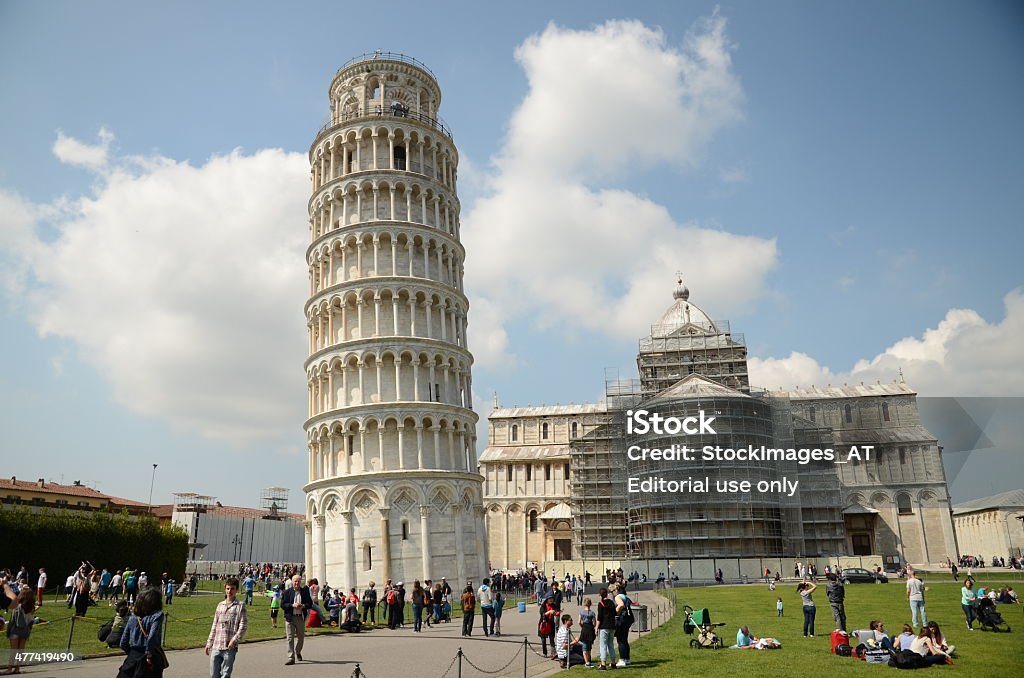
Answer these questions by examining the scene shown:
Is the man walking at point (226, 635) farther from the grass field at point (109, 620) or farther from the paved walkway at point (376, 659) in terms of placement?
the grass field at point (109, 620)

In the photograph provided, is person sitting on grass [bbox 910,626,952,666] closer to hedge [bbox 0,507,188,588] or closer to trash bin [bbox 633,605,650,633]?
trash bin [bbox 633,605,650,633]

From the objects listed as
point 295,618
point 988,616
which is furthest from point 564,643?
point 988,616

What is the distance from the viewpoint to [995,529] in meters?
74.3

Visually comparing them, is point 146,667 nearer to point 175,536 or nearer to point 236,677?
point 236,677

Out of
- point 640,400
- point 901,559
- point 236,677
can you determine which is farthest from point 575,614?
point 901,559

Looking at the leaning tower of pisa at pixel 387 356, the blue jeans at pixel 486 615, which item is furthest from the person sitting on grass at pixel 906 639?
the leaning tower of pisa at pixel 387 356

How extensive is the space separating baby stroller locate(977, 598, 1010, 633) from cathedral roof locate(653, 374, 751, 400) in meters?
41.1

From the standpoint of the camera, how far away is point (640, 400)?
233ft

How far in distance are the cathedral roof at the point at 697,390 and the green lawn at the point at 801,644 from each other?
97.4ft

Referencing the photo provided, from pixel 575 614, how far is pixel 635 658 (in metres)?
13.9

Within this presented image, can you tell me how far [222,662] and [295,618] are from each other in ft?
18.3

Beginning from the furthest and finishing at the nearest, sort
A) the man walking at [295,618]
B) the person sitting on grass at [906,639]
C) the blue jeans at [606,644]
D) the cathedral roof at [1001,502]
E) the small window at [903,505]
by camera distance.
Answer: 1. the cathedral roof at [1001,502]
2. the small window at [903,505]
3. the man walking at [295,618]
4. the blue jeans at [606,644]
5. the person sitting on grass at [906,639]

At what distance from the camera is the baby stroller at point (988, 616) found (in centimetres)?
2025

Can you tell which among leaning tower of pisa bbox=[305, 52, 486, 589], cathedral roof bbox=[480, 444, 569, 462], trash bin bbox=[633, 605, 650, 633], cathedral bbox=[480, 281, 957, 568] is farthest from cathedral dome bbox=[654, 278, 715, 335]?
trash bin bbox=[633, 605, 650, 633]
